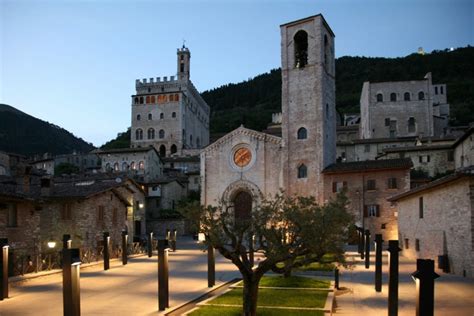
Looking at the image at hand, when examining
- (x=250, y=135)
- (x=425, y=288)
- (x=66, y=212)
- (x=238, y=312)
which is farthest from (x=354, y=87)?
(x=425, y=288)

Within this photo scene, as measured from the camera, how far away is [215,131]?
140m

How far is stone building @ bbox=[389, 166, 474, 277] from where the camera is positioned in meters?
21.5

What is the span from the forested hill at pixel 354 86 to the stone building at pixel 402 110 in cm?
1493

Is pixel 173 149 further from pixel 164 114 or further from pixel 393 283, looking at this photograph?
pixel 393 283

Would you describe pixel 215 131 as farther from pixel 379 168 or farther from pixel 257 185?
pixel 379 168

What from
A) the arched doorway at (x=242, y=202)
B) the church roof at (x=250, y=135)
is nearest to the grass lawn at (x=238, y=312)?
the arched doorway at (x=242, y=202)

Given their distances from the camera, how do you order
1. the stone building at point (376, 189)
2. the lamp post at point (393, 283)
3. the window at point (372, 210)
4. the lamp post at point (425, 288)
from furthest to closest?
the window at point (372, 210)
the stone building at point (376, 189)
the lamp post at point (393, 283)
the lamp post at point (425, 288)

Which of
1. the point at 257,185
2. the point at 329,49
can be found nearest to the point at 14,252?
the point at 257,185

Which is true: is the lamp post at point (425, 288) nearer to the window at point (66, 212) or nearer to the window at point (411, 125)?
the window at point (66, 212)

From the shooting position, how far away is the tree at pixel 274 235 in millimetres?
12625

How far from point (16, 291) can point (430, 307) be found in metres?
16.2

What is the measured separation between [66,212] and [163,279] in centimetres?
1754

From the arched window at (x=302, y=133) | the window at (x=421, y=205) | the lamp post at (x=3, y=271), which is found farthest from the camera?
the arched window at (x=302, y=133)

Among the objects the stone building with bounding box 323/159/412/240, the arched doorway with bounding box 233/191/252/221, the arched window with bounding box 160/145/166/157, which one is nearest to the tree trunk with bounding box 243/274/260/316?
the stone building with bounding box 323/159/412/240
